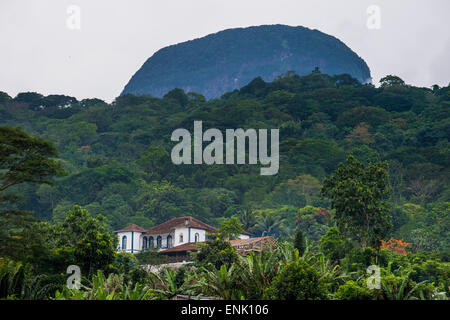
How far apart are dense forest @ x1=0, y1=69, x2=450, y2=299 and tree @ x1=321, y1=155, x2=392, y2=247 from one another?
4.2 inches

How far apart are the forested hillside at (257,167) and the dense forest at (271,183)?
257 millimetres

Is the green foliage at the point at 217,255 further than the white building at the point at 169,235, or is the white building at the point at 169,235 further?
the white building at the point at 169,235

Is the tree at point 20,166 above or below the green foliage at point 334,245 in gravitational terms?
above

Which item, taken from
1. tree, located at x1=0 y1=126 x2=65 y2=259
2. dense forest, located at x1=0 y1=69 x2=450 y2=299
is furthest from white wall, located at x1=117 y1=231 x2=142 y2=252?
tree, located at x1=0 y1=126 x2=65 y2=259

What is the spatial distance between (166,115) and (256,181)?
162ft

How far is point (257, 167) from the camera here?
102 meters

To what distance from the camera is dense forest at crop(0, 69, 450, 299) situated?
28.5 meters

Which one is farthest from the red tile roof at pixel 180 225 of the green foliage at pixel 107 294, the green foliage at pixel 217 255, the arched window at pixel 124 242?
the green foliage at pixel 107 294

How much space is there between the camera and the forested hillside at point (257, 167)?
3228 inches

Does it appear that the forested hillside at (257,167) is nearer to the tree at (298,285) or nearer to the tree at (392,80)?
the tree at (392,80)

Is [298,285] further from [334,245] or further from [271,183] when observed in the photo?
[271,183]

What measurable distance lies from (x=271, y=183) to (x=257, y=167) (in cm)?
695
